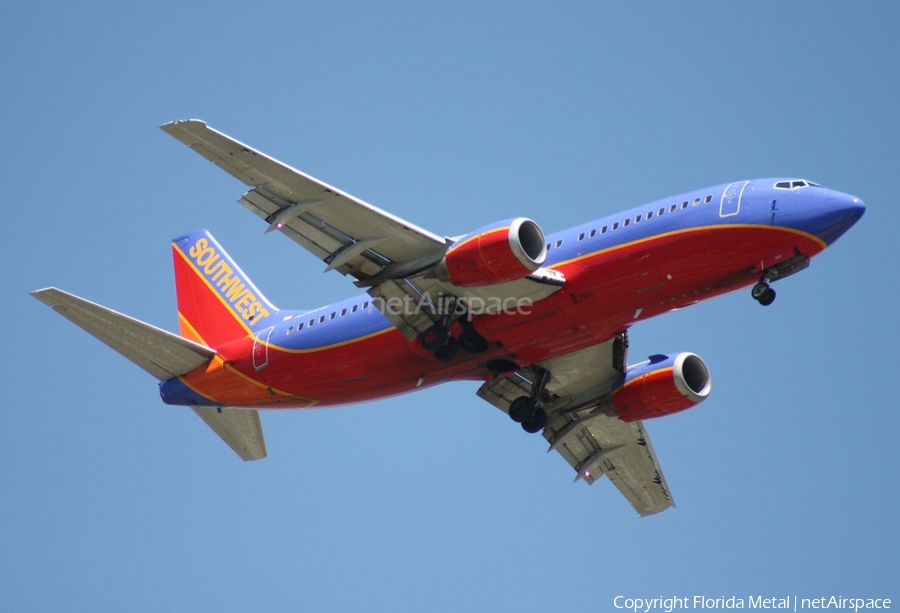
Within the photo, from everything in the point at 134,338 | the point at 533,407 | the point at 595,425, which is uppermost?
the point at 595,425

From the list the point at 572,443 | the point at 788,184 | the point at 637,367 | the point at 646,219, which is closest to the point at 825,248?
the point at 788,184

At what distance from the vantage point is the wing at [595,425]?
42.1 meters

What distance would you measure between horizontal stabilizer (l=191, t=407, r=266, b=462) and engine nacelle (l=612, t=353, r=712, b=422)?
12.6 meters

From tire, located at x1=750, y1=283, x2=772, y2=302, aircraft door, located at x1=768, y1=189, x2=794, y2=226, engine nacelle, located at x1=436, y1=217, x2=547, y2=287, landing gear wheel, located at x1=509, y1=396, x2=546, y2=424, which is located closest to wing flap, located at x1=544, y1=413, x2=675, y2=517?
landing gear wheel, located at x1=509, y1=396, x2=546, y2=424

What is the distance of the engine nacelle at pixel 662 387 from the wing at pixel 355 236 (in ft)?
23.7

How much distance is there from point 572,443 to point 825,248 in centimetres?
1346

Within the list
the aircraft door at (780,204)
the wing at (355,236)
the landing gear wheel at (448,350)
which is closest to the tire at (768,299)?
the aircraft door at (780,204)

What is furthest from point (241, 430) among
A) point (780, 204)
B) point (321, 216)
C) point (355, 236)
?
point (780, 204)

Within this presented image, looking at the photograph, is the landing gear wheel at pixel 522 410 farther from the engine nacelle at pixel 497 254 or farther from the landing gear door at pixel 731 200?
the landing gear door at pixel 731 200

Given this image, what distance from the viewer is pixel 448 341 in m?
37.6

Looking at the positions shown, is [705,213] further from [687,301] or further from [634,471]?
[634,471]

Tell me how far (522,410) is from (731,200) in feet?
36.8

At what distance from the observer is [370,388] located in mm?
39625

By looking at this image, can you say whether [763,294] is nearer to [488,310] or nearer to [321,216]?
[488,310]
